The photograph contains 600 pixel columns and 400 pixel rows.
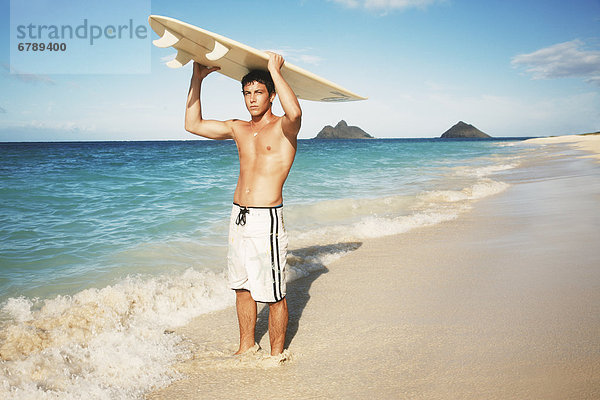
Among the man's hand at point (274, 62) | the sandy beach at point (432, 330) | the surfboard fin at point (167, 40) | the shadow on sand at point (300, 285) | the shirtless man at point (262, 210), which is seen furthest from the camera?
the shadow on sand at point (300, 285)

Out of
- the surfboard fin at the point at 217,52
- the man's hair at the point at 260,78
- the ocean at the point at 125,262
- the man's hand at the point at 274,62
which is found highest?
the surfboard fin at the point at 217,52

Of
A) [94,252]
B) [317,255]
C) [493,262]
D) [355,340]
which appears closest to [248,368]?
[355,340]

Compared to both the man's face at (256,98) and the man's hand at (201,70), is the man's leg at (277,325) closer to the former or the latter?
the man's face at (256,98)

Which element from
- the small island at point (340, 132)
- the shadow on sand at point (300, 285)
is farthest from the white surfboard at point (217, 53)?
the small island at point (340, 132)

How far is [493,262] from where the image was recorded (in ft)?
14.5

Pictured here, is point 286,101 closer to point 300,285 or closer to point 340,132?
point 300,285

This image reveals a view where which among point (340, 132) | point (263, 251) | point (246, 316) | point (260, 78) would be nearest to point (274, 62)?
point (260, 78)

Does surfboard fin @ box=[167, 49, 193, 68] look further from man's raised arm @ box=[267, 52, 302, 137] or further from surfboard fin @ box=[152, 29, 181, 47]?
man's raised arm @ box=[267, 52, 302, 137]

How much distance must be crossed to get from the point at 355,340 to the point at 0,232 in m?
7.15

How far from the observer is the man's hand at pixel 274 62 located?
2.50 m

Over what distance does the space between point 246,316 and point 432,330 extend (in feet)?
4.72

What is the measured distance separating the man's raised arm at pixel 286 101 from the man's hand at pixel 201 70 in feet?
2.46

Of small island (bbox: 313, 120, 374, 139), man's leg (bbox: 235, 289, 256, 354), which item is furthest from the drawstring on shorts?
small island (bbox: 313, 120, 374, 139)

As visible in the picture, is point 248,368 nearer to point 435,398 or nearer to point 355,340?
point 355,340
